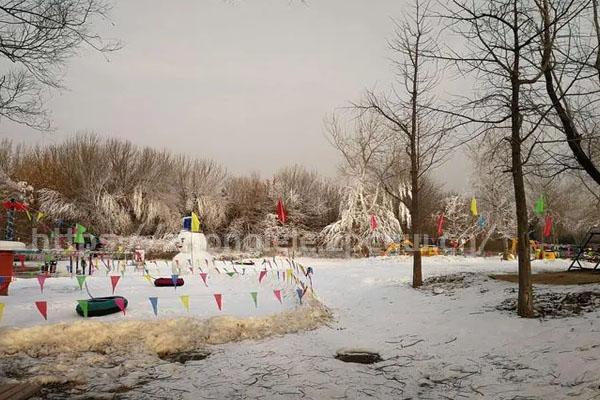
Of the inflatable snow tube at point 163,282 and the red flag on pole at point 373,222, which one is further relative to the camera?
the red flag on pole at point 373,222

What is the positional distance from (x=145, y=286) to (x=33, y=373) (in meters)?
6.98

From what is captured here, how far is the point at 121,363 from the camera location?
7.01 meters

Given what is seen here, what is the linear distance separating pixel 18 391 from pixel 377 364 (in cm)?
493

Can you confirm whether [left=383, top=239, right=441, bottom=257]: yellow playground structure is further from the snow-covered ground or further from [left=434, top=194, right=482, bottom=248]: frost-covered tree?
the snow-covered ground

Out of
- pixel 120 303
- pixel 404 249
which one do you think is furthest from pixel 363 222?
pixel 120 303

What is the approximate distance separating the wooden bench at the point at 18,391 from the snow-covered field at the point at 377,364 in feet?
3.02

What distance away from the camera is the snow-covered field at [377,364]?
5.62 m

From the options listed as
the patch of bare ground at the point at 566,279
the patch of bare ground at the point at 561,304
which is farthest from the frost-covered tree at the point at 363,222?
the patch of bare ground at the point at 561,304

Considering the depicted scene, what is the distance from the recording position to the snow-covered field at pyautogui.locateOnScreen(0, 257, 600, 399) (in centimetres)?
562

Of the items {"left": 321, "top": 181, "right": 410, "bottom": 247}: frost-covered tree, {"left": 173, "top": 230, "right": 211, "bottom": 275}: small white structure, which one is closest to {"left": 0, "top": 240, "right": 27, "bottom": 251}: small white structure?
{"left": 173, "top": 230, "right": 211, "bottom": 275}: small white structure

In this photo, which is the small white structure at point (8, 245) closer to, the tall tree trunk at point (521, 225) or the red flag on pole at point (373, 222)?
the tall tree trunk at point (521, 225)

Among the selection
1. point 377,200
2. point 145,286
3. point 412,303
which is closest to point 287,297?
point 412,303

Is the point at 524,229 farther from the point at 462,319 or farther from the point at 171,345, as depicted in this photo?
the point at 171,345

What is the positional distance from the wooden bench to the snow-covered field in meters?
0.92
